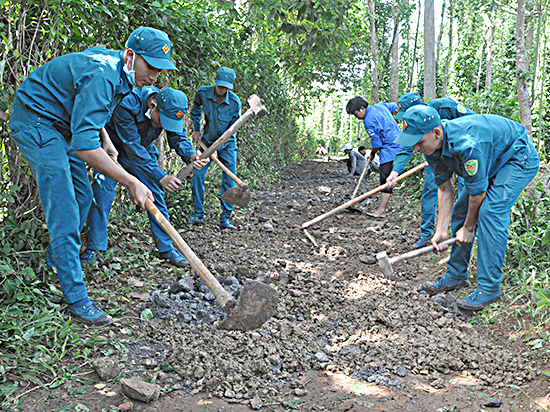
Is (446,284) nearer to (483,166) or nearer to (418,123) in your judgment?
(483,166)

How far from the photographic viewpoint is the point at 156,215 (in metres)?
2.65

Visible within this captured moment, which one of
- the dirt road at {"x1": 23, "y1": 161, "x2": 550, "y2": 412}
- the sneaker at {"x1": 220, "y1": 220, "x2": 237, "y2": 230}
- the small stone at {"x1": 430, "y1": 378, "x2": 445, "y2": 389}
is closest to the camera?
the dirt road at {"x1": 23, "y1": 161, "x2": 550, "y2": 412}

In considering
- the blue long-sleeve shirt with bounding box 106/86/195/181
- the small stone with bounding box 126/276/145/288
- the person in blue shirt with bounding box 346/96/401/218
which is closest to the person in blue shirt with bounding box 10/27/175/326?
the small stone with bounding box 126/276/145/288

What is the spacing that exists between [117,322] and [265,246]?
7.63 feet

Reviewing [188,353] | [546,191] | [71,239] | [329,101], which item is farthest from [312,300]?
[329,101]

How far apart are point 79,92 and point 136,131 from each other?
4.28ft

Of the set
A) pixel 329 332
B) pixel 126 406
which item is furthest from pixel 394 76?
pixel 126 406

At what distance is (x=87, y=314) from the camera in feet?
8.97

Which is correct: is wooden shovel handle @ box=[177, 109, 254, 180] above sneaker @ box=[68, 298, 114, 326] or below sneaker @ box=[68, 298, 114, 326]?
above

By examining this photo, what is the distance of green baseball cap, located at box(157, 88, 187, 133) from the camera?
11.9ft

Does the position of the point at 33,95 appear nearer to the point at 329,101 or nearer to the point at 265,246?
the point at 265,246

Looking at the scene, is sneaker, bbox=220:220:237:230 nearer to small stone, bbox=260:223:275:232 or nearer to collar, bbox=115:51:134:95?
small stone, bbox=260:223:275:232

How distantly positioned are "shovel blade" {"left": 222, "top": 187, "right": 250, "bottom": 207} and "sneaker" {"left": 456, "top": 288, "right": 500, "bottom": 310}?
2.66 metres

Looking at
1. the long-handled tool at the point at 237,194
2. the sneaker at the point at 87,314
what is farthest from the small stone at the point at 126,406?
the long-handled tool at the point at 237,194
